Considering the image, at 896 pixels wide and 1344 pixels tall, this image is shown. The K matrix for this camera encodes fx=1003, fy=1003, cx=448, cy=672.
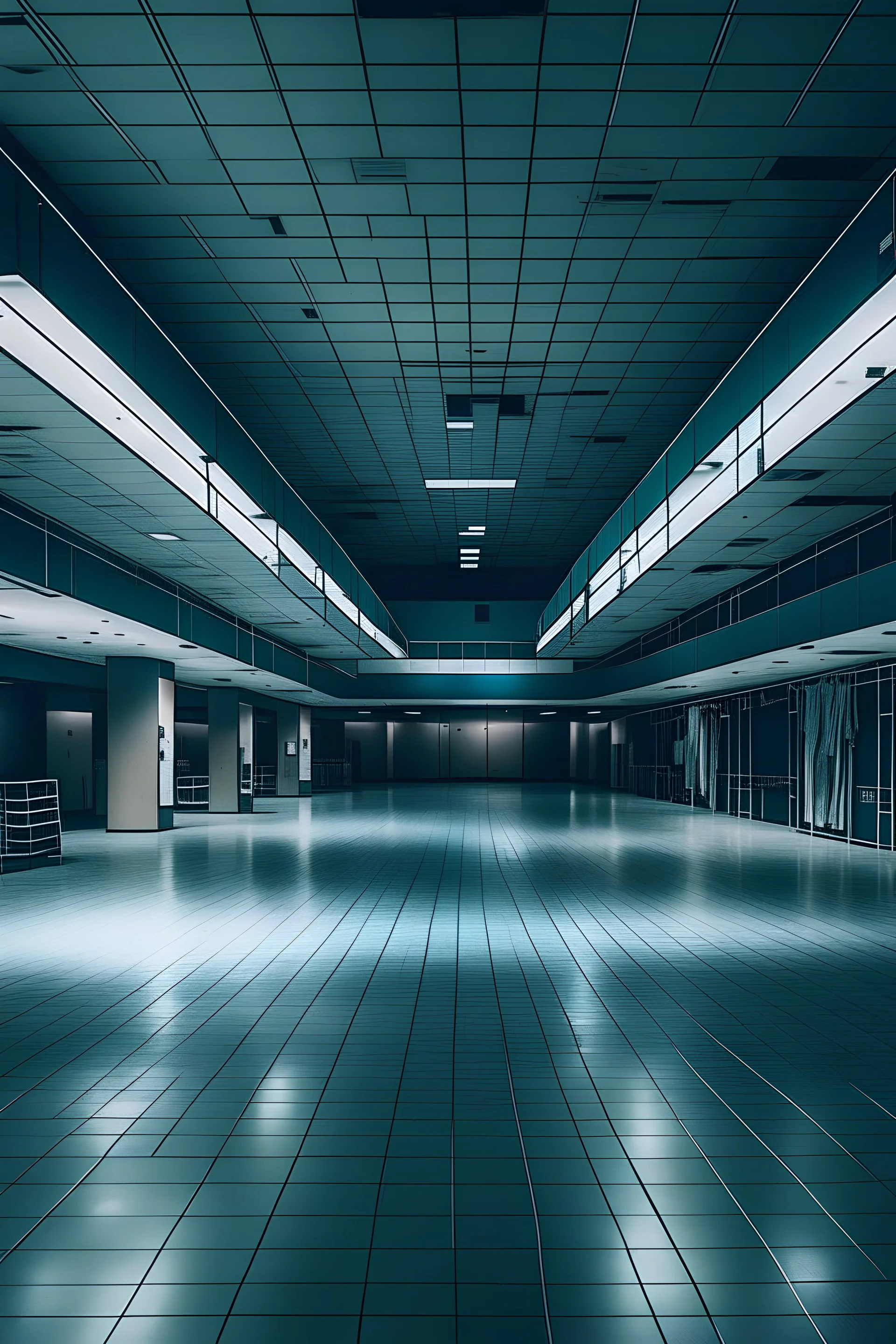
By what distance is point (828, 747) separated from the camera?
61.0ft

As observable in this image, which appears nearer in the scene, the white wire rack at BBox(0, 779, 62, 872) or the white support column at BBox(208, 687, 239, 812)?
the white wire rack at BBox(0, 779, 62, 872)

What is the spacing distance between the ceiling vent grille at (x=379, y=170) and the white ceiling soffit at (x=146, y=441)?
7.43ft

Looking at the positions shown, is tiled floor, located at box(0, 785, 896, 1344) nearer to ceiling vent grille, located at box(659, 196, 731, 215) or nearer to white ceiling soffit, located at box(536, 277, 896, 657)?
white ceiling soffit, located at box(536, 277, 896, 657)

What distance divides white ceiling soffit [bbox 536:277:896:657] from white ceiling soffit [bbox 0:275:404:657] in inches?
205

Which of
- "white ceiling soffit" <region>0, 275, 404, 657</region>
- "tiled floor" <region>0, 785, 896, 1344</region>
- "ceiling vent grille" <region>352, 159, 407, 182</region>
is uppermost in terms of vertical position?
"ceiling vent grille" <region>352, 159, 407, 182</region>

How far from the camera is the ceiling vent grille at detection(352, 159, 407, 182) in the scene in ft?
23.5

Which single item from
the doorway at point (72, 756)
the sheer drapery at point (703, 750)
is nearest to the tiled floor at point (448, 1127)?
the sheer drapery at point (703, 750)

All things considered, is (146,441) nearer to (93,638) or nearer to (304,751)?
(93,638)

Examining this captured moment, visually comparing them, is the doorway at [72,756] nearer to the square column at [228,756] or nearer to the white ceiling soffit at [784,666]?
the square column at [228,756]

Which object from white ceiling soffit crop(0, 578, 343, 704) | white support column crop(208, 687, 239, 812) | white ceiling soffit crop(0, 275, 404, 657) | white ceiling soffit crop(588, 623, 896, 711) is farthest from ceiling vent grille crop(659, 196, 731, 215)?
white support column crop(208, 687, 239, 812)

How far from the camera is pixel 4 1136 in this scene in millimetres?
4176

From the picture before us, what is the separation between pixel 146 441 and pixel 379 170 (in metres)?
2.90

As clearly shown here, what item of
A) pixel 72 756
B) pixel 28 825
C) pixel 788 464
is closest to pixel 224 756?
pixel 72 756

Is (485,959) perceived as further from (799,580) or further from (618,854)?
(799,580)
